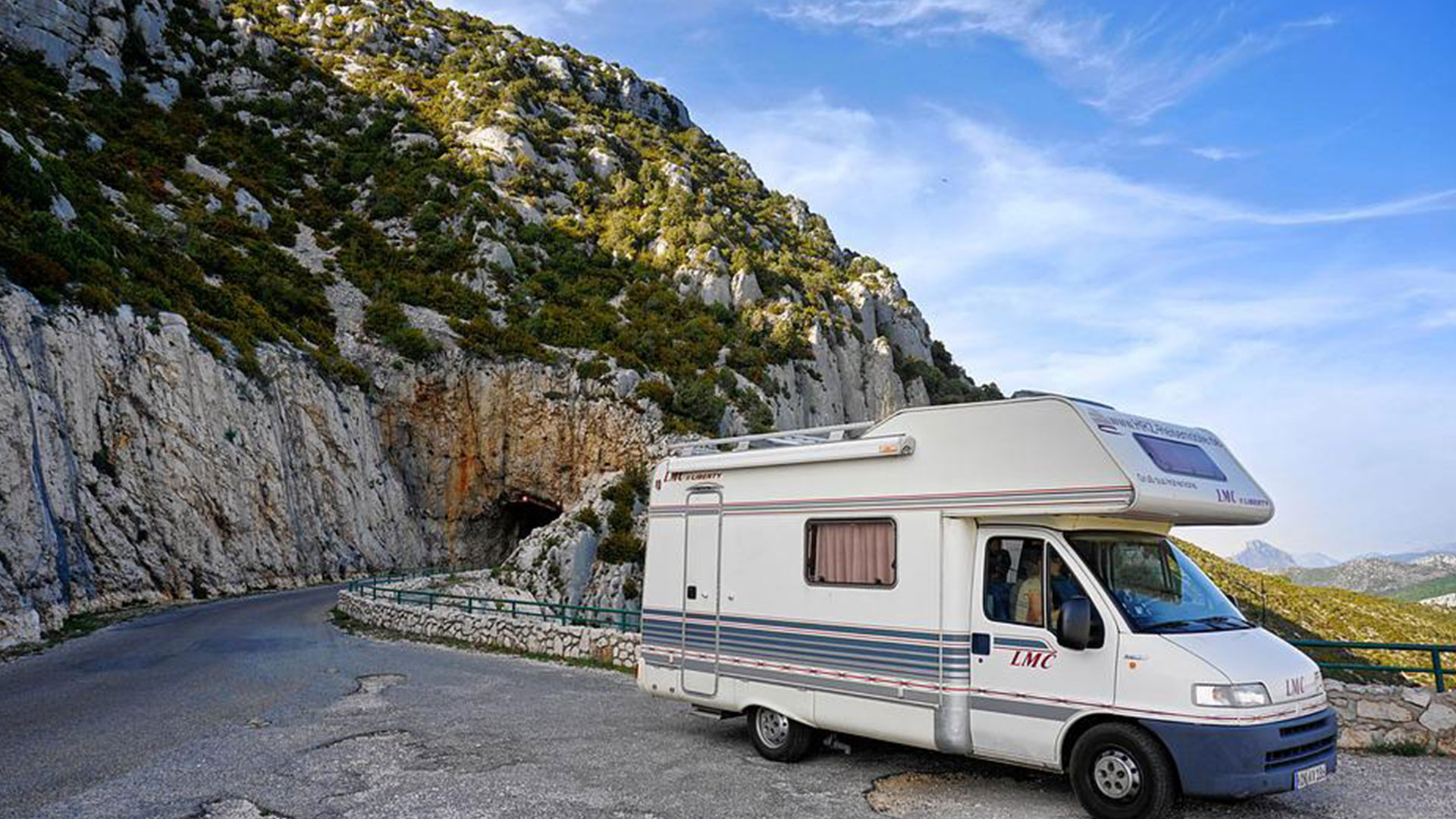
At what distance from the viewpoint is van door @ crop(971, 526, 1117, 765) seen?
6.99 m

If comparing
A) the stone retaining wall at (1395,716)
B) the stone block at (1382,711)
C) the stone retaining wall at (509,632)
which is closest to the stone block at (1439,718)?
the stone retaining wall at (1395,716)

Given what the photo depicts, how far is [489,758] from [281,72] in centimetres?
7484

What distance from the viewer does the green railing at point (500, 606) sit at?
16828mm

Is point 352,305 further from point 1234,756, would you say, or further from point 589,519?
point 1234,756

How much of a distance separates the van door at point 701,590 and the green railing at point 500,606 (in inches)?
126

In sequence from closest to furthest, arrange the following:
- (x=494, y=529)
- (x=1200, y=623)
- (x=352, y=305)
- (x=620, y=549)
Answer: (x=1200, y=623) < (x=620, y=549) < (x=352, y=305) < (x=494, y=529)

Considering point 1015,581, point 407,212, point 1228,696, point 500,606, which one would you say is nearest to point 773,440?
point 1015,581

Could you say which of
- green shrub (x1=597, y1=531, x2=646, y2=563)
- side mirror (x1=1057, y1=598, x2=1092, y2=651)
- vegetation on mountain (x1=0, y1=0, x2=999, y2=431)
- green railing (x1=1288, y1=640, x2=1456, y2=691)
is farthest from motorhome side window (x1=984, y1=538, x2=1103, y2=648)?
vegetation on mountain (x1=0, y1=0, x2=999, y2=431)

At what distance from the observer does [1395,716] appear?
9.17 m

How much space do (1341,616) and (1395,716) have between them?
61377mm

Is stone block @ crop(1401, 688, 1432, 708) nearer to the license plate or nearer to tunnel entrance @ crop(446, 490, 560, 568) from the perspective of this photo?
the license plate

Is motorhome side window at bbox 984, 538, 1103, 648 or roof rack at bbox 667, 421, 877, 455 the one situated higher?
roof rack at bbox 667, 421, 877, 455

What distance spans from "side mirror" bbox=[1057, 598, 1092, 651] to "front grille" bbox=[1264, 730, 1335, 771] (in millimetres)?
1430

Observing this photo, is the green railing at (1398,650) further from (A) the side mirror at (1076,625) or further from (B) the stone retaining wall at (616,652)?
(A) the side mirror at (1076,625)
